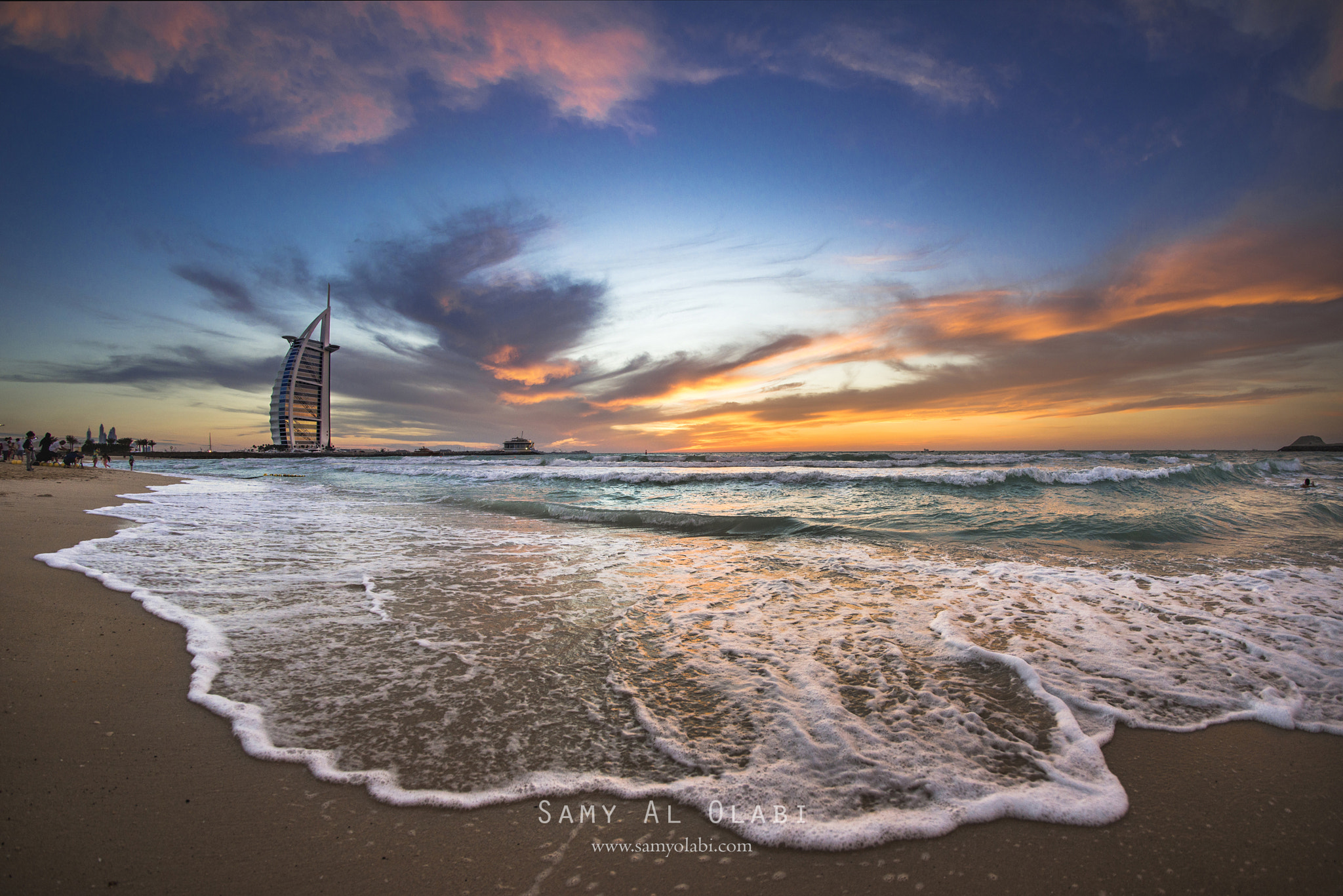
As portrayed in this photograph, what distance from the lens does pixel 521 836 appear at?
1995 millimetres

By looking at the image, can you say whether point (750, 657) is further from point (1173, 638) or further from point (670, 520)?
point (670, 520)

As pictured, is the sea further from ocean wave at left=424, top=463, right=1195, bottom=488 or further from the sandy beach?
ocean wave at left=424, top=463, right=1195, bottom=488

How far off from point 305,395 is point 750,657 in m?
128

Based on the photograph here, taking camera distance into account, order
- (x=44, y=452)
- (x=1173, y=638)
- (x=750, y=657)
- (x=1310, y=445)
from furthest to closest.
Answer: (x=1310, y=445), (x=44, y=452), (x=1173, y=638), (x=750, y=657)

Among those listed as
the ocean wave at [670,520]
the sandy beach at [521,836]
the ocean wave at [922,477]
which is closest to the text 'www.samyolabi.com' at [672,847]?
the sandy beach at [521,836]

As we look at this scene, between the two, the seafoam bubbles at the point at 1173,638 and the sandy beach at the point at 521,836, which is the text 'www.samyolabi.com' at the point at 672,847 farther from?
the seafoam bubbles at the point at 1173,638

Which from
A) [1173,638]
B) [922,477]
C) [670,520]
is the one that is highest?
[922,477]

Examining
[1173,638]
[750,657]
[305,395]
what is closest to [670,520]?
[750,657]

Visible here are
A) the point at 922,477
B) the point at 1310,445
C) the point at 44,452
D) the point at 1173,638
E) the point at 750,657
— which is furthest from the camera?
the point at 1310,445

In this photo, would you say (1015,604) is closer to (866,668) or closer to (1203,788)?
(866,668)

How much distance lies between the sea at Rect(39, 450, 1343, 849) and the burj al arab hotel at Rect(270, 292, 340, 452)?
115939 millimetres

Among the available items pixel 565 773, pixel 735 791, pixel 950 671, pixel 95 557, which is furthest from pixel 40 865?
pixel 95 557

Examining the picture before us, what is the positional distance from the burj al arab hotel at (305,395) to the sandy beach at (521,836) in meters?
125

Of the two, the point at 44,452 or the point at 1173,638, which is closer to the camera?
the point at 1173,638
